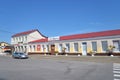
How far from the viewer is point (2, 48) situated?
75.8 metres

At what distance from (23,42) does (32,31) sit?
4.35 meters

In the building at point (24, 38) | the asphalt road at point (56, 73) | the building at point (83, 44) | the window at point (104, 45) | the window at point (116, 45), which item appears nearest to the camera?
the asphalt road at point (56, 73)

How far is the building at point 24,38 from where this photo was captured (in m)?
56.9

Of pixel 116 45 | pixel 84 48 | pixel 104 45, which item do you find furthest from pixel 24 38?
pixel 116 45

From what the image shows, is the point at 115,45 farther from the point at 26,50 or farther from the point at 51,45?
the point at 26,50

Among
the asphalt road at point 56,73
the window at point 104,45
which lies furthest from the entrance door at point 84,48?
the asphalt road at point 56,73

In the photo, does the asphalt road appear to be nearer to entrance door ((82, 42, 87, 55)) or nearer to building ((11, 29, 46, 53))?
entrance door ((82, 42, 87, 55))

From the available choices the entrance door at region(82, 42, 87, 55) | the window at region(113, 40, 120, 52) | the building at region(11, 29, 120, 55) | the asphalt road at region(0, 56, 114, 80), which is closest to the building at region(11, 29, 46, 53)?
the building at region(11, 29, 120, 55)

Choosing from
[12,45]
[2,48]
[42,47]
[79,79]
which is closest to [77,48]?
[42,47]

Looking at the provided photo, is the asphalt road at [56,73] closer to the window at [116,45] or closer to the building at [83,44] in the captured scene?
the window at [116,45]

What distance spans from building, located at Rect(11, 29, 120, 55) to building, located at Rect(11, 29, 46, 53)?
6.46 metres

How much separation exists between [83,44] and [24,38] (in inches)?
1010

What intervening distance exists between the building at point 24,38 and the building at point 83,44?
255 inches

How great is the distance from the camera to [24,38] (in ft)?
192
